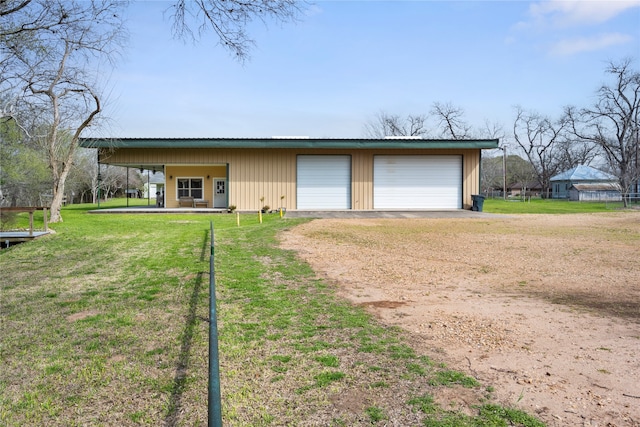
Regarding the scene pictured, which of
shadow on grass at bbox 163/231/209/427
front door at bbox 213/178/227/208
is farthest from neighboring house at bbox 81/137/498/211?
shadow on grass at bbox 163/231/209/427

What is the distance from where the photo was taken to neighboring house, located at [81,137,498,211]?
2462 cm

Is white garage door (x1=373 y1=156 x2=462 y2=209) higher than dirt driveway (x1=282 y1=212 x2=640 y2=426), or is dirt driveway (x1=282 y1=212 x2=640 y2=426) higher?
white garage door (x1=373 y1=156 x2=462 y2=209)

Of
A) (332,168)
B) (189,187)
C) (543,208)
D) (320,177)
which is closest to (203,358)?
(320,177)

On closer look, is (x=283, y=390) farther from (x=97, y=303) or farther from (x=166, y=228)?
(x=166, y=228)

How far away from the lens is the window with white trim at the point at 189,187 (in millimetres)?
27859

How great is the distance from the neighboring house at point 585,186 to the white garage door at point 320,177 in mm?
38855

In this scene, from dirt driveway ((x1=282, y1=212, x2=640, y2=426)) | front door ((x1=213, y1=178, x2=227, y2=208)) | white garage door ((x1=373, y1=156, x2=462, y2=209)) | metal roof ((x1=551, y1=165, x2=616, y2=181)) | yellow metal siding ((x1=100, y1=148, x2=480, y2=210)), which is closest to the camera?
dirt driveway ((x1=282, y1=212, x2=640, y2=426))

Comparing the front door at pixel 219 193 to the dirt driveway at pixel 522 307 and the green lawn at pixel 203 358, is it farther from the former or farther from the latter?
the green lawn at pixel 203 358

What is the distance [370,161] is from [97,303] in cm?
2039

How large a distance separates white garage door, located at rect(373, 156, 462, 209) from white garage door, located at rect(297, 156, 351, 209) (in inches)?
79.8

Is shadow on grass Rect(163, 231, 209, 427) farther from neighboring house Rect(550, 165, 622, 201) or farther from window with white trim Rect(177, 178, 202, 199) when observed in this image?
neighboring house Rect(550, 165, 622, 201)

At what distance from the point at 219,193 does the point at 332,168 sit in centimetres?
733

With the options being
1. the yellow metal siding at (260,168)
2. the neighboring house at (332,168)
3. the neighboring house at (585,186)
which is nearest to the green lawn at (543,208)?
the neighboring house at (332,168)

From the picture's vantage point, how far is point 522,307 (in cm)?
556
